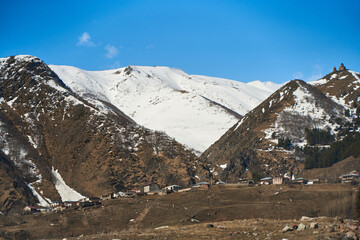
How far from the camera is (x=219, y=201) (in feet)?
328

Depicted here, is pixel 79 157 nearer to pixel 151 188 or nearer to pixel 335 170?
pixel 151 188

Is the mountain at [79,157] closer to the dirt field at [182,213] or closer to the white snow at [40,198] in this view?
the white snow at [40,198]

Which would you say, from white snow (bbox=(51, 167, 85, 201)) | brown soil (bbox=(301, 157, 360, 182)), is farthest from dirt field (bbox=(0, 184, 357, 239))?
brown soil (bbox=(301, 157, 360, 182))

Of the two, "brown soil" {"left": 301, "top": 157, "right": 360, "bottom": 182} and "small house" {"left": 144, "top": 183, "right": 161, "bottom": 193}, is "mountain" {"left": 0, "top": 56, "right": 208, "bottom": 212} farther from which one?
"brown soil" {"left": 301, "top": 157, "right": 360, "bottom": 182}

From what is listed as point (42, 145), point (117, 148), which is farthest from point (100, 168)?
point (42, 145)

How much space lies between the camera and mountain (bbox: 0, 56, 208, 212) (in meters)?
144

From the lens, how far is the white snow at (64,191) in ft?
462

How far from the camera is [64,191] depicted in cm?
14662

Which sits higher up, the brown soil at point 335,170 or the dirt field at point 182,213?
the brown soil at point 335,170

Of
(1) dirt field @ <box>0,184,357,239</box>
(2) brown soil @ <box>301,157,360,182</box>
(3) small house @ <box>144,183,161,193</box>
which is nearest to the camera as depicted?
(1) dirt field @ <box>0,184,357,239</box>

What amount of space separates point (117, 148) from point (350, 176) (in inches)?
3105

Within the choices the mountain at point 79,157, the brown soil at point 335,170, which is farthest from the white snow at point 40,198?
the brown soil at point 335,170

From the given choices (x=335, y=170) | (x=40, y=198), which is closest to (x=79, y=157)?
(x=40, y=198)

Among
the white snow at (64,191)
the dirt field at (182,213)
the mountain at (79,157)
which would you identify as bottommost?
the dirt field at (182,213)
